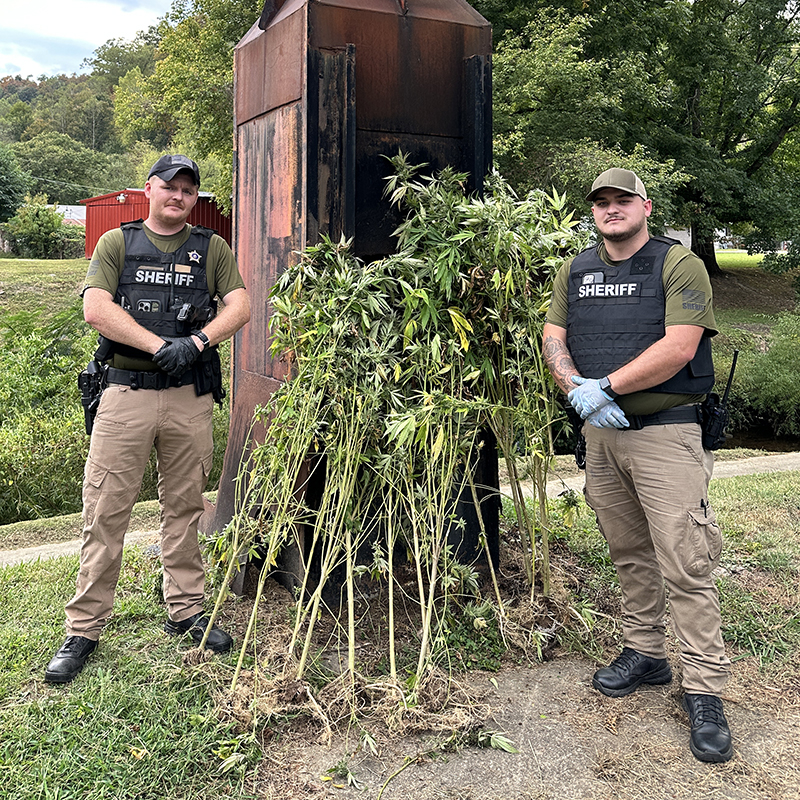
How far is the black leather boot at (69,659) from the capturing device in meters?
3.41

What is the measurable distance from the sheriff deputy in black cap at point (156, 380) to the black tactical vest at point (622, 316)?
1.56 m

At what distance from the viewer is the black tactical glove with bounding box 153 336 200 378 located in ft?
11.5

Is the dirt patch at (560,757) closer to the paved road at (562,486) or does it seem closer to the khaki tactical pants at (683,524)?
the khaki tactical pants at (683,524)

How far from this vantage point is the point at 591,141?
50.4ft

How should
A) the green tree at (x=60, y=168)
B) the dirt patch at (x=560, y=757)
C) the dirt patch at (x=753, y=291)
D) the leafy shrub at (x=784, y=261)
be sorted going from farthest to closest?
1. the green tree at (x=60, y=168)
2. the dirt patch at (x=753, y=291)
3. the leafy shrub at (x=784, y=261)
4. the dirt patch at (x=560, y=757)

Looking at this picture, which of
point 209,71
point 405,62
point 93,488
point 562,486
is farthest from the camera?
point 209,71

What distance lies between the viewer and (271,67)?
4.27 meters

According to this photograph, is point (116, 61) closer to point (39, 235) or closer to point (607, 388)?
point (39, 235)

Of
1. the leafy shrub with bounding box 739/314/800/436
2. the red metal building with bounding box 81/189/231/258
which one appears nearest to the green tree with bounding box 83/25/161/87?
the red metal building with bounding box 81/189/231/258

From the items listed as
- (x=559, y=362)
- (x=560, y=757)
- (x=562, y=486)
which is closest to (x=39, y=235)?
(x=562, y=486)

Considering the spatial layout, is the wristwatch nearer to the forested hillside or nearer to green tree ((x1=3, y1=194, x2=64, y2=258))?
the forested hillside

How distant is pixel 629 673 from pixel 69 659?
2.43 meters

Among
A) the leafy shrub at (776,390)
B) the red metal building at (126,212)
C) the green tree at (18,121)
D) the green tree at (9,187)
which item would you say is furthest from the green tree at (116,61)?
the leafy shrub at (776,390)

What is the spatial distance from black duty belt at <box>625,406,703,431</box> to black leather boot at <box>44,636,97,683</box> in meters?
2.56
